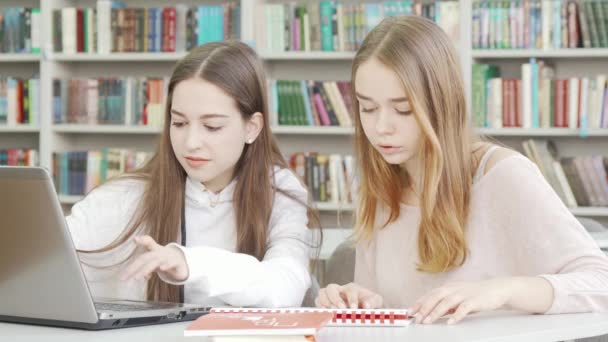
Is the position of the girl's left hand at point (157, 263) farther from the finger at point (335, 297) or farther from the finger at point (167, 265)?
the finger at point (335, 297)

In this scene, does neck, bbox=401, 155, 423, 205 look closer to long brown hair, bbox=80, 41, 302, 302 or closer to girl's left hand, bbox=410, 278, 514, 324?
long brown hair, bbox=80, 41, 302, 302

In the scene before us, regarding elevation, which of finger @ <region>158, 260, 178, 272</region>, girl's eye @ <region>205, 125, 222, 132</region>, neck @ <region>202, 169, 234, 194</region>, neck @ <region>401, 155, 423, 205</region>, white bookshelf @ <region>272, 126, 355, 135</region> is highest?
girl's eye @ <region>205, 125, 222, 132</region>

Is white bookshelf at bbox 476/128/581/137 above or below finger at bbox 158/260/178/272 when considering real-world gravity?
below

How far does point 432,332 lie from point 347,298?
0.24 meters

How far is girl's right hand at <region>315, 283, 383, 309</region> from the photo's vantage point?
4.31 ft

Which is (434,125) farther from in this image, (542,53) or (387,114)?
(542,53)

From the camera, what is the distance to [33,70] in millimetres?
4535

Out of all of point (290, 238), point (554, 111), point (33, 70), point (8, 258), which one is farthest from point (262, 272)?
point (33, 70)

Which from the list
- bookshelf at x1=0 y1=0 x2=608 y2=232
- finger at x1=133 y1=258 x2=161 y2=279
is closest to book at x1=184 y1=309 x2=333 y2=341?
finger at x1=133 y1=258 x2=161 y2=279

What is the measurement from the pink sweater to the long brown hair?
220 mm

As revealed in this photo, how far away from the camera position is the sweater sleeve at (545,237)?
49.4 inches

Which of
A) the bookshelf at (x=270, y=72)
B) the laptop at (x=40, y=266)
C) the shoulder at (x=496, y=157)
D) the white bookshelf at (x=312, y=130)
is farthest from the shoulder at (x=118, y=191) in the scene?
the white bookshelf at (x=312, y=130)

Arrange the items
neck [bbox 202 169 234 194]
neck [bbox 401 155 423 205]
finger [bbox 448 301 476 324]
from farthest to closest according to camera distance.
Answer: neck [bbox 202 169 234 194]
neck [bbox 401 155 423 205]
finger [bbox 448 301 476 324]

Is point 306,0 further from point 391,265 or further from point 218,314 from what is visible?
point 218,314
